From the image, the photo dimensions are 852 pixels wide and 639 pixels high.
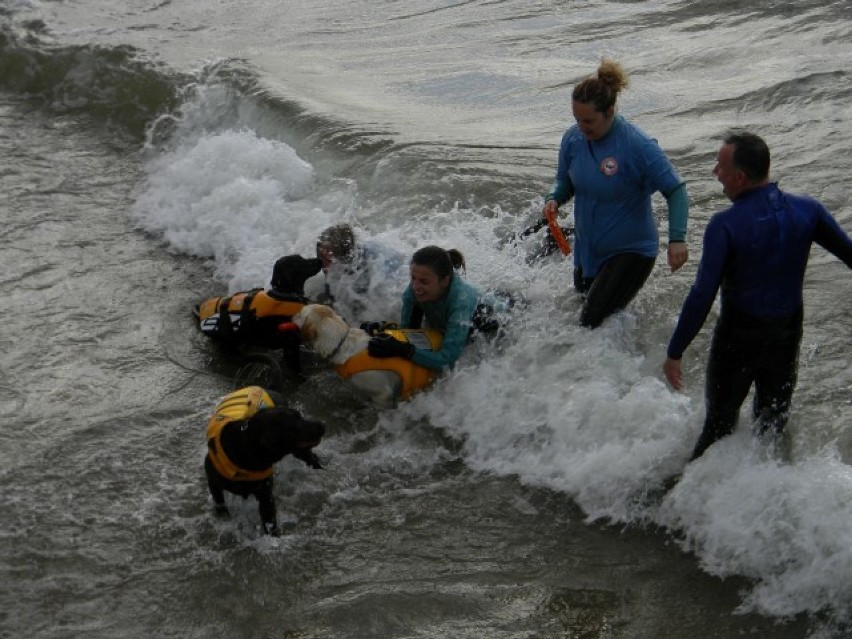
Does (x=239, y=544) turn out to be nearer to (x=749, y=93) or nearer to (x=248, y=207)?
(x=248, y=207)

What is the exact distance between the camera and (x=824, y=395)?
6348 mm

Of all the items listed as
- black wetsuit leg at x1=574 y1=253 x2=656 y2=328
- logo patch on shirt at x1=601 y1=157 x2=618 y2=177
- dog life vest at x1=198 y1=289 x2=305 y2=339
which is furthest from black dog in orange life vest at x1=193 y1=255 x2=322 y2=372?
logo patch on shirt at x1=601 y1=157 x2=618 y2=177

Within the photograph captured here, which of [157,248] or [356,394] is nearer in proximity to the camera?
[356,394]

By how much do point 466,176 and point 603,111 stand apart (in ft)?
13.2

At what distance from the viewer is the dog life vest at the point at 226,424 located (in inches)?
216

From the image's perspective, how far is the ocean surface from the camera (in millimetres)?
5211

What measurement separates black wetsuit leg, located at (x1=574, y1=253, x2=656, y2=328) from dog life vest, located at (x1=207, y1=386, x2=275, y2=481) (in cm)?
228

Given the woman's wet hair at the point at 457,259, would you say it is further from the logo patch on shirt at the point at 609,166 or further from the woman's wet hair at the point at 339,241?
the logo patch on shirt at the point at 609,166

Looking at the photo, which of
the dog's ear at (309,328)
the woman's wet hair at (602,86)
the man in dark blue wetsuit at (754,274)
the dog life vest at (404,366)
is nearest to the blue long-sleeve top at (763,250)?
the man in dark blue wetsuit at (754,274)

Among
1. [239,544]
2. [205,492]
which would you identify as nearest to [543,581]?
[239,544]

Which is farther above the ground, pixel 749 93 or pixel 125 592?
pixel 749 93

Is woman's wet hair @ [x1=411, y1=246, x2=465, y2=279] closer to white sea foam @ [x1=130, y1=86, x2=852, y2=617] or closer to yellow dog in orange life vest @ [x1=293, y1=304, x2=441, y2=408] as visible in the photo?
yellow dog in orange life vest @ [x1=293, y1=304, x2=441, y2=408]

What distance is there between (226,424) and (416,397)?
183 centimetres

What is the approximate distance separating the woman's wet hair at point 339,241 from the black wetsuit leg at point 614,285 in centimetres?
200
